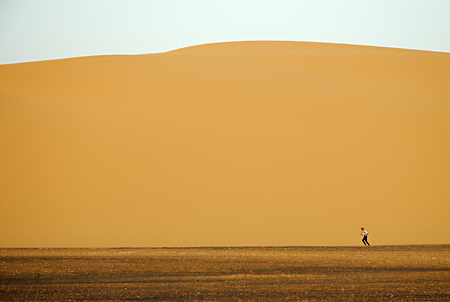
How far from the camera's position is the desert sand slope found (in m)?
13.5

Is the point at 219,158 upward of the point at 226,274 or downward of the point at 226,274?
upward

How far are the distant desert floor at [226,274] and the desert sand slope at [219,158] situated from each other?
1.89 m

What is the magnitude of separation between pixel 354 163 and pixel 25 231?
1012 cm

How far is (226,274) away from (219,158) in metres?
8.07

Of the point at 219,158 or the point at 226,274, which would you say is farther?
the point at 219,158

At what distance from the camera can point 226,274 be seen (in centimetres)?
847

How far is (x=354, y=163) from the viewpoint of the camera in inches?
634

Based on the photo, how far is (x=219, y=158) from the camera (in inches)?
642

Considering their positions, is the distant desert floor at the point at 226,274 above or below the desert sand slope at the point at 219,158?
below

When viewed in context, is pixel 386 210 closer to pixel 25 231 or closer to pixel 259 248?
pixel 259 248

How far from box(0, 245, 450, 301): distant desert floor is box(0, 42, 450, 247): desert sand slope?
1885 millimetres

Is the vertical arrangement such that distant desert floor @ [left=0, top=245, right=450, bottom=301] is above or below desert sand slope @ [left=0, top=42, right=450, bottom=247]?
below

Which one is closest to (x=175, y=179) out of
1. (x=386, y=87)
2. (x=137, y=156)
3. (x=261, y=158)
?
(x=137, y=156)

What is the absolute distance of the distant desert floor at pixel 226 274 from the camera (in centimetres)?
707
